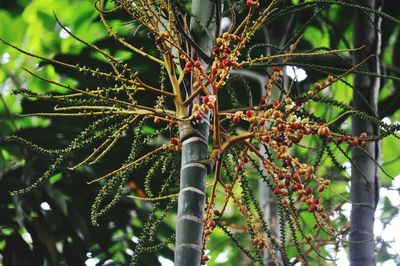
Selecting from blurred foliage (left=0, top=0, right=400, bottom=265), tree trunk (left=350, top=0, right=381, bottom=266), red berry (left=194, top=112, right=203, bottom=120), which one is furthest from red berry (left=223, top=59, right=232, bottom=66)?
blurred foliage (left=0, top=0, right=400, bottom=265)

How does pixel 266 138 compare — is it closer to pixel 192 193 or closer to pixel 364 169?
pixel 192 193

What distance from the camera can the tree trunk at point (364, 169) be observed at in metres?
1.49

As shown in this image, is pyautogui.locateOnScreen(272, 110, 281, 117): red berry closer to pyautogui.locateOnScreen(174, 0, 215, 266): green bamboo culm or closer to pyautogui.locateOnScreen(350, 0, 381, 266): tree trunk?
pyautogui.locateOnScreen(174, 0, 215, 266): green bamboo culm

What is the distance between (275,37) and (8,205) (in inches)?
42.2

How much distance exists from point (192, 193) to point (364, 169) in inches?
30.9

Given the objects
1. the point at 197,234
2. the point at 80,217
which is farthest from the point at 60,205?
the point at 197,234

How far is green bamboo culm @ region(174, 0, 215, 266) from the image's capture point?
35.5 inches

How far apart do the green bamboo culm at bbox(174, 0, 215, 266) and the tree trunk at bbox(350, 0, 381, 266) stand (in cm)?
54

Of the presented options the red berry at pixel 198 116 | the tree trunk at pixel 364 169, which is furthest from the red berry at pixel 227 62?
the tree trunk at pixel 364 169

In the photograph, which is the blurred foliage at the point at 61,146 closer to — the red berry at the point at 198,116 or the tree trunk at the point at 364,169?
the tree trunk at the point at 364,169

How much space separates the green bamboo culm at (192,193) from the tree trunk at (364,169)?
1.76ft

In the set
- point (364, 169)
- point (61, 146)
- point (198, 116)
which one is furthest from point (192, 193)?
point (61, 146)

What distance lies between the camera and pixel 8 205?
225 centimetres

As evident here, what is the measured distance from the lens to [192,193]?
0.95 m
